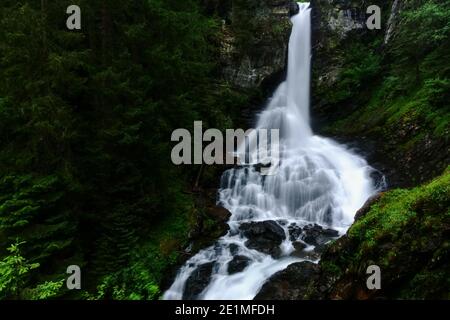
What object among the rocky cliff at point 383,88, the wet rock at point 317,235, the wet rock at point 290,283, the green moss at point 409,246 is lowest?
the wet rock at point 290,283

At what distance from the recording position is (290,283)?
9.00 m

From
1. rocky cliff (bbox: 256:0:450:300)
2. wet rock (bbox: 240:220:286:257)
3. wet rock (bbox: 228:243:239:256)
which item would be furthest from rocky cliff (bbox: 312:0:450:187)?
wet rock (bbox: 228:243:239:256)

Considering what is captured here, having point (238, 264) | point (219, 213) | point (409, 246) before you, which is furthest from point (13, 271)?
point (219, 213)

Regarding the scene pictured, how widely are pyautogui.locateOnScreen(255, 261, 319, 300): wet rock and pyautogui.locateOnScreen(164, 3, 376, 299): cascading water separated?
0.31 m

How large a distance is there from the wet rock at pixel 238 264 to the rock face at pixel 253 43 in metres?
12.8

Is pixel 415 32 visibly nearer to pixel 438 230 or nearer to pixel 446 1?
pixel 446 1

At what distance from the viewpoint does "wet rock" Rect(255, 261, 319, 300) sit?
28.3ft

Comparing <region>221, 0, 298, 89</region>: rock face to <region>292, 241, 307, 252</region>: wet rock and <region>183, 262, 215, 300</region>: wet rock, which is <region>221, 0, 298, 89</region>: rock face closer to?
<region>292, 241, 307, 252</region>: wet rock

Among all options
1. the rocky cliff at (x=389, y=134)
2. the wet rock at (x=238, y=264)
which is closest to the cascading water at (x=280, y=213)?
the wet rock at (x=238, y=264)

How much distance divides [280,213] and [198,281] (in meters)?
4.98

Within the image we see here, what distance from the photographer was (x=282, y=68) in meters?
22.2

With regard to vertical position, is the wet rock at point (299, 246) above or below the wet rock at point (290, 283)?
above

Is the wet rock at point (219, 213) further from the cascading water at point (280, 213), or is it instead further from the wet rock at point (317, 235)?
the wet rock at point (317, 235)

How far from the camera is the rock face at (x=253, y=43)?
823 inches
